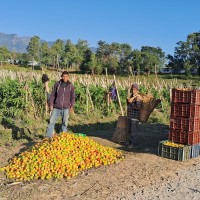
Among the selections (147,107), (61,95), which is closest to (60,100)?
(61,95)

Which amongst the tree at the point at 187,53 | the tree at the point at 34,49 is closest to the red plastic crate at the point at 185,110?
the tree at the point at 187,53

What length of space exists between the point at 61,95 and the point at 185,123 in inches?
112

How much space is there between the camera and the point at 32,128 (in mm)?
10820

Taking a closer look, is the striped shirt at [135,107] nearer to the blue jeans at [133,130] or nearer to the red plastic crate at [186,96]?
the blue jeans at [133,130]

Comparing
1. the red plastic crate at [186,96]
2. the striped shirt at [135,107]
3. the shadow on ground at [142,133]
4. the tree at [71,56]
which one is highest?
the tree at [71,56]

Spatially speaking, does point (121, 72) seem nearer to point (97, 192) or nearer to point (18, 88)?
point (18, 88)

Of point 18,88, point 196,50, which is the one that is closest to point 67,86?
point 18,88

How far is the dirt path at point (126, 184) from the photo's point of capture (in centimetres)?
513

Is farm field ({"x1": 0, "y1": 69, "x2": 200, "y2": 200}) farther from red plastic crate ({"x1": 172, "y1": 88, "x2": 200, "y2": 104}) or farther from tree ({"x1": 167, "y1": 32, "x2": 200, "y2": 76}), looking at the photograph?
tree ({"x1": 167, "y1": 32, "x2": 200, "y2": 76})

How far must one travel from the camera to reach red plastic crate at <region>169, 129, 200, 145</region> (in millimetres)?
7316

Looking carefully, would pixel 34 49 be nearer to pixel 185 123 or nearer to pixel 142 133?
pixel 142 133

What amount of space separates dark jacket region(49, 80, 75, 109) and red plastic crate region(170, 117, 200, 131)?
8.02 feet

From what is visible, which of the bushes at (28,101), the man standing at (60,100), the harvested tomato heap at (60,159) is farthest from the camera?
the bushes at (28,101)

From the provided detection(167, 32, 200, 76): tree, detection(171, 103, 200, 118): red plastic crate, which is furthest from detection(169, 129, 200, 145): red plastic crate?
detection(167, 32, 200, 76): tree
